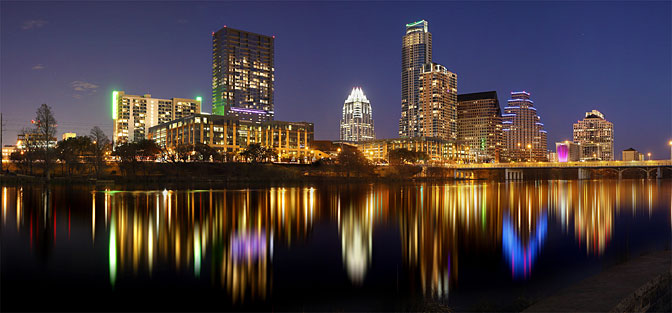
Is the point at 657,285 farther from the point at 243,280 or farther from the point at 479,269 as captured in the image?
the point at 243,280

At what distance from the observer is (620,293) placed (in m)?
10.4

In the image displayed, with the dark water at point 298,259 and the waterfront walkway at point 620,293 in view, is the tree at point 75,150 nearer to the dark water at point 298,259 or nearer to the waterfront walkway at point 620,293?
the dark water at point 298,259

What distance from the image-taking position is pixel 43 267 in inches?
672

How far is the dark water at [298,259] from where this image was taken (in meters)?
13.4

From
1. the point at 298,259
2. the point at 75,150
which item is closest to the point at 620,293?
the point at 298,259

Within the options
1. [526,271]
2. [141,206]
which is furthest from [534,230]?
[141,206]

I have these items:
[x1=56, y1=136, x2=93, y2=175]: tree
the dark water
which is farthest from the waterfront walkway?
[x1=56, y1=136, x2=93, y2=175]: tree

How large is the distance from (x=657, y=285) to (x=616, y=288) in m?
2.06

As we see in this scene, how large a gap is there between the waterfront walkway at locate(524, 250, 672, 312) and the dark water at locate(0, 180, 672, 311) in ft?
6.00

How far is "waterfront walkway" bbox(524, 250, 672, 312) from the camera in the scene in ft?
31.7

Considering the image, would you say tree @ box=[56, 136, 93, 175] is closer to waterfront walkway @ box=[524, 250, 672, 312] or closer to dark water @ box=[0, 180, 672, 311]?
dark water @ box=[0, 180, 672, 311]

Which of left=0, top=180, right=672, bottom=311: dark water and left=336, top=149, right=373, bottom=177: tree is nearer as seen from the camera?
left=0, top=180, right=672, bottom=311: dark water

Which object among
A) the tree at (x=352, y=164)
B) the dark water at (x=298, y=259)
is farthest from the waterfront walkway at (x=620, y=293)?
the tree at (x=352, y=164)

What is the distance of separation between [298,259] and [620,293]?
13.2 m
